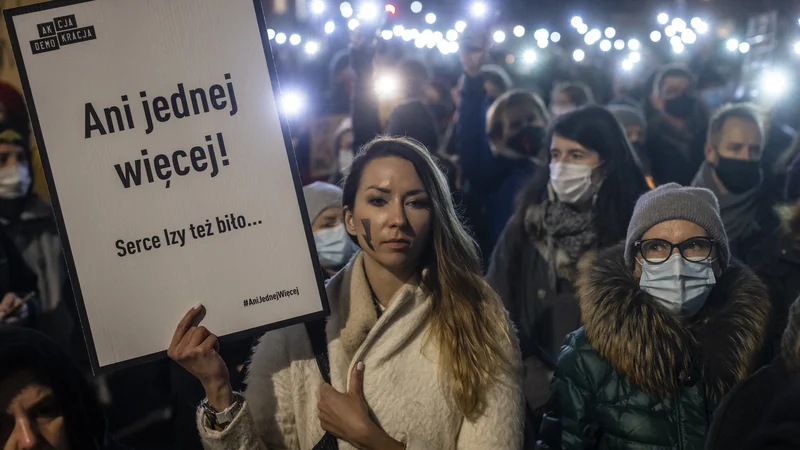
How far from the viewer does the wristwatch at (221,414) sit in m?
2.49

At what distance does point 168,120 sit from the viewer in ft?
8.29

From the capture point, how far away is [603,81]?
463 inches

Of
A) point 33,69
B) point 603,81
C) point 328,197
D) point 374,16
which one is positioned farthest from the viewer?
point 603,81

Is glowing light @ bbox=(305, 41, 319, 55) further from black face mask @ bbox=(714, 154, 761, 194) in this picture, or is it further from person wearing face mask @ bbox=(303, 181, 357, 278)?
person wearing face mask @ bbox=(303, 181, 357, 278)

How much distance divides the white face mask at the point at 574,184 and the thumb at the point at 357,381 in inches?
89.4

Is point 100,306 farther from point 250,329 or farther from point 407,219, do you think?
point 407,219

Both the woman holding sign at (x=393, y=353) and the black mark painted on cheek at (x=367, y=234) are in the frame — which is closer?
the woman holding sign at (x=393, y=353)

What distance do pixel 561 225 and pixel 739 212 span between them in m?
1.62

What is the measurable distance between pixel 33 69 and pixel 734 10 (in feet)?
48.0

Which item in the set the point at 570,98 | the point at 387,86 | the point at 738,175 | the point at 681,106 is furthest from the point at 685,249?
the point at 681,106

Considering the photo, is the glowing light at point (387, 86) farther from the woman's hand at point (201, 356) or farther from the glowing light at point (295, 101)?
the woman's hand at point (201, 356)

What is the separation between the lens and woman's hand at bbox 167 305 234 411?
2.46 m

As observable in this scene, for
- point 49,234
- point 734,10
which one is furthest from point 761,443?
point 734,10

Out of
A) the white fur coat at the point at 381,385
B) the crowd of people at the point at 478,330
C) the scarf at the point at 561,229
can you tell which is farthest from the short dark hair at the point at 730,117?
the white fur coat at the point at 381,385
